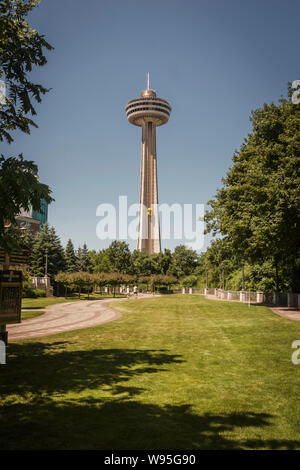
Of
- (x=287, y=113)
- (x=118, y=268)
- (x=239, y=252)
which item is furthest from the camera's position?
(x=118, y=268)

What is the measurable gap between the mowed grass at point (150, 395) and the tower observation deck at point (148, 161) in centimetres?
9951

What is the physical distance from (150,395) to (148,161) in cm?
11086

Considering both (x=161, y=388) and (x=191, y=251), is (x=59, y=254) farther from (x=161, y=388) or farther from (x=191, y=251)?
(x=161, y=388)

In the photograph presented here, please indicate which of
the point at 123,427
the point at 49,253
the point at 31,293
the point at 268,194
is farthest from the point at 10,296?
the point at 49,253

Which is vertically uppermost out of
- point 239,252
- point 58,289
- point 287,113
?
point 287,113

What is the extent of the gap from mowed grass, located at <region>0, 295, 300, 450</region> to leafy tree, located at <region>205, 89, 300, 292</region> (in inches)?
454

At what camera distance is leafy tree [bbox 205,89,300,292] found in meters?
22.2

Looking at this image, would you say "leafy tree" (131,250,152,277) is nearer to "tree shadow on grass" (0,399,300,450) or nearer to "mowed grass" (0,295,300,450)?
"mowed grass" (0,295,300,450)

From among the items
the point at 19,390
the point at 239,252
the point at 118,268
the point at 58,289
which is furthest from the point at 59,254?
the point at 19,390

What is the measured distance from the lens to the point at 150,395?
698 cm

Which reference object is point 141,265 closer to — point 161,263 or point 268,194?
point 161,263

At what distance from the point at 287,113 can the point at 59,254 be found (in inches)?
1638

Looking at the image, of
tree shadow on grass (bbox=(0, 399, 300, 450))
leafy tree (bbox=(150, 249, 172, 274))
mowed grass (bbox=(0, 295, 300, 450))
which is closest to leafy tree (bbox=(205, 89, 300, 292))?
mowed grass (bbox=(0, 295, 300, 450))
